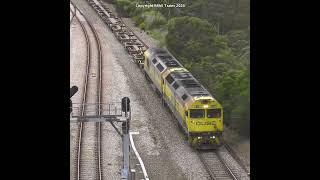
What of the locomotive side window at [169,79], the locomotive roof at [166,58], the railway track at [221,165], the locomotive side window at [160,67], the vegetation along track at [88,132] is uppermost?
the locomotive roof at [166,58]

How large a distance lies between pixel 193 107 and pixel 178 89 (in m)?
1.83

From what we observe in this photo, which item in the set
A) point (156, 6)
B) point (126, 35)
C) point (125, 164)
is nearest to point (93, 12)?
point (126, 35)

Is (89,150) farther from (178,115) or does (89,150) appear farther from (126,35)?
(126,35)

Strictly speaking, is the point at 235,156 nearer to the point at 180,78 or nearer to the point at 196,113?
the point at 196,113

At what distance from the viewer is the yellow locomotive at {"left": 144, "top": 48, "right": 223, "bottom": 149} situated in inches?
953

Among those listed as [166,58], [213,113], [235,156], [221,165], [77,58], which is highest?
[77,58]

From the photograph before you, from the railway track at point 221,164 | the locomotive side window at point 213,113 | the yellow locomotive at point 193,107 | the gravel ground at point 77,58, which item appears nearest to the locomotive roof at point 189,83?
the yellow locomotive at point 193,107

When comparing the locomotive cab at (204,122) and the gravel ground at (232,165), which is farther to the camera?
the locomotive cab at (204,122)

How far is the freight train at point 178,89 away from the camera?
24250 millimetres

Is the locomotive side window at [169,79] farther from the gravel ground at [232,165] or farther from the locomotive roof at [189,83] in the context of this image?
the gravel ground at [232,165]

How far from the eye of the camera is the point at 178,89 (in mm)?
25812

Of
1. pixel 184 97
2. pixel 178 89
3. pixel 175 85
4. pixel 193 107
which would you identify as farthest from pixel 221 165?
pixel 175 85

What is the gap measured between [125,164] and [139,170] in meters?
2.35
